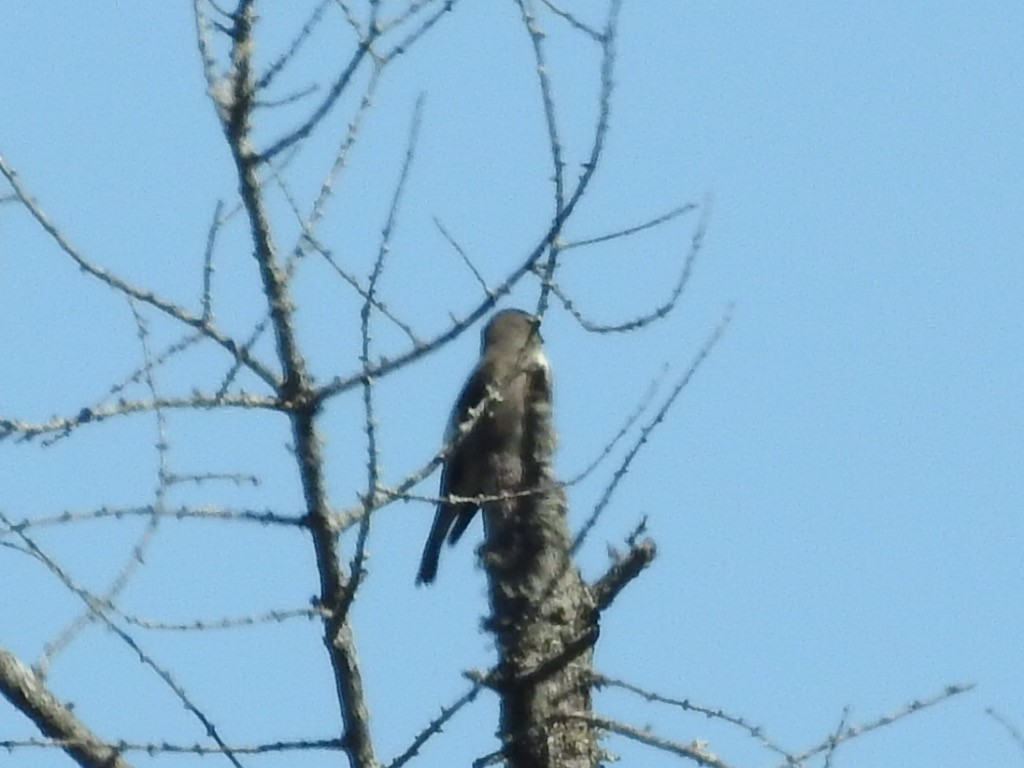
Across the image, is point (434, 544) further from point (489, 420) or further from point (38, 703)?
point (38, 703)

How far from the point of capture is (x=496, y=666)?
5211 millimetres

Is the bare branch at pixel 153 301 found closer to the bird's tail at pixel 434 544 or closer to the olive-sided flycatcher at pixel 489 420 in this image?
the olive-sided flycatcher at pixel 489 420

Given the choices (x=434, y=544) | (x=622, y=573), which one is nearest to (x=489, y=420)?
(x=622, y=573)

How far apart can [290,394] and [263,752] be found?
72cm

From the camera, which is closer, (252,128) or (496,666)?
(252,128)

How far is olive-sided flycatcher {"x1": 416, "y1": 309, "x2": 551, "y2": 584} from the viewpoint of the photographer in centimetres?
534

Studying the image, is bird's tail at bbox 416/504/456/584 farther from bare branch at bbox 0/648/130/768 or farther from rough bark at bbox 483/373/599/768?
bare branch at bbox 0/648/130/768

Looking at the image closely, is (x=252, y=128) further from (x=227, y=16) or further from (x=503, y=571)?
(x=503, y=571)

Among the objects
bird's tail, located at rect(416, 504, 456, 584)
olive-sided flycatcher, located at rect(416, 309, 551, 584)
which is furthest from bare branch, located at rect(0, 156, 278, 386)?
bird's tail, located at rect(416, 504, 456, 584)

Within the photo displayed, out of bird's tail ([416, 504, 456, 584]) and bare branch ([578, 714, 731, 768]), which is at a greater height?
bird's tail ([416, 504, 456, 584])

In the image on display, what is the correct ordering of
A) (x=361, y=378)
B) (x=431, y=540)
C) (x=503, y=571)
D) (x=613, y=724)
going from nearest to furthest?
(x=361, y=378), (x=613, y=724), (x=503, y=571), (x=431, y=540)

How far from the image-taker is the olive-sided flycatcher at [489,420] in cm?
534

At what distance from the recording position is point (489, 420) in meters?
5.58

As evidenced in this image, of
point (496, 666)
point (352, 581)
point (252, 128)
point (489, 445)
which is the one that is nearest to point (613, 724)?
point (496, 666)
